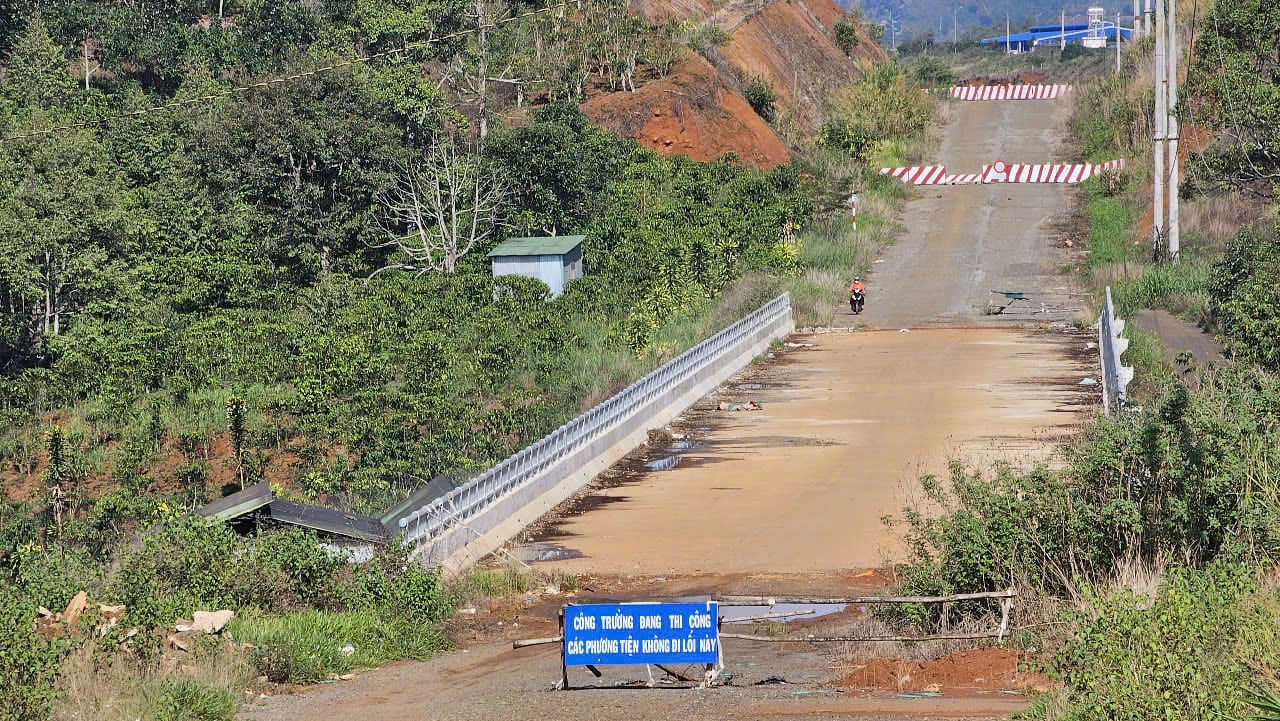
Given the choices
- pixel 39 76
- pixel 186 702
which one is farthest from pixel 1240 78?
pixel 39 76

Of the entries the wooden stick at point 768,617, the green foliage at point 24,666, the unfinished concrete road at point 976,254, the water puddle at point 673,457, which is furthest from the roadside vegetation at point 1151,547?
the unfinished concrete road at point 976,254

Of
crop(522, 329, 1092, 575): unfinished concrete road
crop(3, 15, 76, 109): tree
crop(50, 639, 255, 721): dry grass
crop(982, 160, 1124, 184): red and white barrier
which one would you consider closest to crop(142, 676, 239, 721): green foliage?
crop(50, 639, 255, 721): dry grass

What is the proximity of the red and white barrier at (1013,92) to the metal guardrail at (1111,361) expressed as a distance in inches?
1976

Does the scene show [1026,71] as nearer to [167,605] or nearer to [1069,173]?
[1069,173]

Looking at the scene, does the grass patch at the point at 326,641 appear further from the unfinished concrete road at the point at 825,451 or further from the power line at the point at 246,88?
the power line at the point at 246,88

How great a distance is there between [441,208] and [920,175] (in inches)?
859

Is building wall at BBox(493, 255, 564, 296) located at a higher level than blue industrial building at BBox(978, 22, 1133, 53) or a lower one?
lower

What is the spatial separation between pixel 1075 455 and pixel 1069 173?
44.1 meters

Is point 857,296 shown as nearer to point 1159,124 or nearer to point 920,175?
point 1159,124

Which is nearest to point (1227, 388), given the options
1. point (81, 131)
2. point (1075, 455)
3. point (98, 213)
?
point (1075, 455)

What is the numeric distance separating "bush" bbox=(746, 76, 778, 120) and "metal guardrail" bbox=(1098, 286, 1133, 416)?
30.1m

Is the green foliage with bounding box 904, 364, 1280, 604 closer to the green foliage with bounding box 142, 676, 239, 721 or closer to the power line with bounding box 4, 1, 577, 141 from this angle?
the green foliage with bounding box 142, 676, 239, 721

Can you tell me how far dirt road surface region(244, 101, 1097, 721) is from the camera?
1095 cm

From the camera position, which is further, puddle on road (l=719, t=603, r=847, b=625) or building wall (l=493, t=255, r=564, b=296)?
building wall (l=493, t=255, r=564, b=296)
